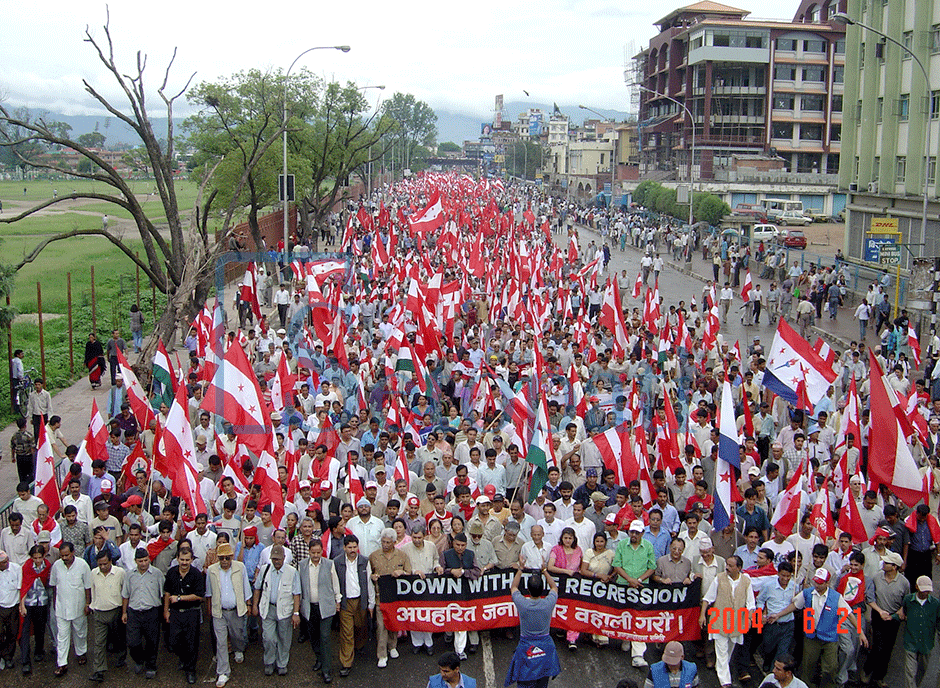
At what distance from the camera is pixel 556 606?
8.54m

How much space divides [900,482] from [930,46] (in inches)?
1184

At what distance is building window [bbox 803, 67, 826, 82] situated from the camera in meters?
78.4

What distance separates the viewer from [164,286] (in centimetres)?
1916

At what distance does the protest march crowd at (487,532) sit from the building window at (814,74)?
71.5 m

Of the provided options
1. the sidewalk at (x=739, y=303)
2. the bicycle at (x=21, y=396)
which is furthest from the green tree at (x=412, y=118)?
the bicycle at (x=21, y=396)

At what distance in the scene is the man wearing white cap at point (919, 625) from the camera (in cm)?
790

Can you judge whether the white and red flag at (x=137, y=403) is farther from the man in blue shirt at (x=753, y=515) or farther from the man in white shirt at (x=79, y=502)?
the man in blue shirt at (x=753, y=515)

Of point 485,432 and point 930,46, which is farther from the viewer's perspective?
point 930,46

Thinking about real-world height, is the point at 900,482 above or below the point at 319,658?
above

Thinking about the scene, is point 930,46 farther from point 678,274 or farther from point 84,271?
point 84,271

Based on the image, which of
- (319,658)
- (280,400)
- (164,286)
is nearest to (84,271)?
(164,286)

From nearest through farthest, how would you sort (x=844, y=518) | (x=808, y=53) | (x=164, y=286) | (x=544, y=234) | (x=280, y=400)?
1. (x=844, y=518)
2. (x=280, y=400)
3. (x=164, y=286)
4. (x=544, y=234)
5. (x=808, y=53)

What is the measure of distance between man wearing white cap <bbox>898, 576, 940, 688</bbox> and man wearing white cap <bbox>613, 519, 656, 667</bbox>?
6.62 feet

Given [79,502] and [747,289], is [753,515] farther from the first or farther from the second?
[747,289]
